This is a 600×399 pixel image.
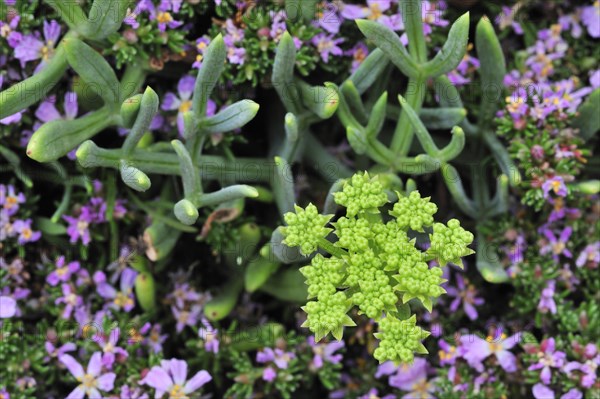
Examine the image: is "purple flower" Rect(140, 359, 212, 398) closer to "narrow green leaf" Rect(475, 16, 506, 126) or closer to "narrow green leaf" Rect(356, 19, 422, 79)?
"narrow green leaf" Rect(356, 19, 422, 79)

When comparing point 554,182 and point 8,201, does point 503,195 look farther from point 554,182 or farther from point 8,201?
point 8,201

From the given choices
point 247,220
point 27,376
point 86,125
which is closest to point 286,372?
point 247,220

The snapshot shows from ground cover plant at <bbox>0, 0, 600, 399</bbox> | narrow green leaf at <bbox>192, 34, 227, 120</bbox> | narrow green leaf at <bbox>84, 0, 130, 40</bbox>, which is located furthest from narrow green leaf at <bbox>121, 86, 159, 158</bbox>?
narrow green leaf at <bbox>84, 0, 130, 40</bbox>

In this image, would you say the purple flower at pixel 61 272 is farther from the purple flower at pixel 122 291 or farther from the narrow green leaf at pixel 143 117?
the narrow green leaf at pixel 143 117

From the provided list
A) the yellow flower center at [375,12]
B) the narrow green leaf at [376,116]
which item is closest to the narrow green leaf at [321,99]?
the narrow green leaf at [376,116]

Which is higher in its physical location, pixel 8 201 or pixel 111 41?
pixel 111 41

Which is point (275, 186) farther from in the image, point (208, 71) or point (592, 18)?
point (592, 18)
